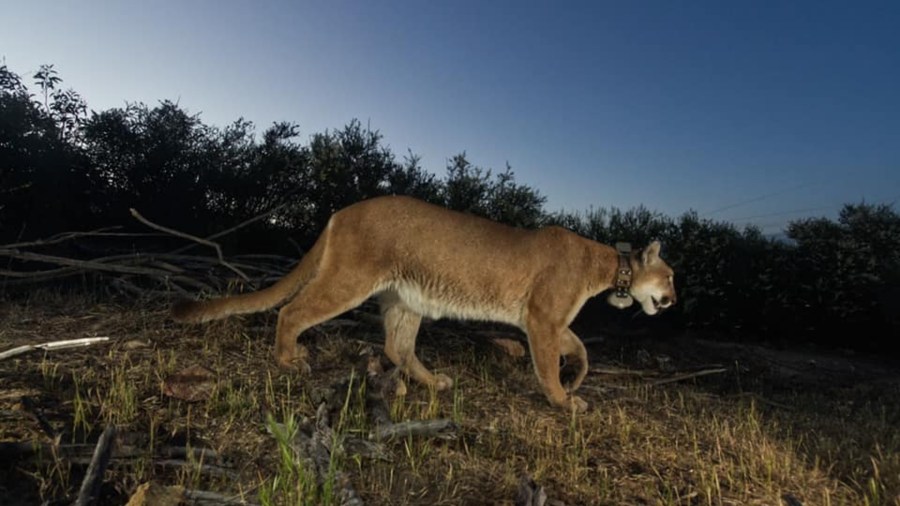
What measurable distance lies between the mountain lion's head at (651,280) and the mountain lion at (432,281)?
5.9 inches

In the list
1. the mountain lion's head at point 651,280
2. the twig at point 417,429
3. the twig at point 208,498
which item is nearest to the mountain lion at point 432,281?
the mountain lion's head at point 651,280

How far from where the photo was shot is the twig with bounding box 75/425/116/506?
2.53 m

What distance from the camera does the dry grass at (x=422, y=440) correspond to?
316 centimetres

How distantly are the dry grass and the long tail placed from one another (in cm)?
37

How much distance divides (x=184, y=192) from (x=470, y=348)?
308 inches

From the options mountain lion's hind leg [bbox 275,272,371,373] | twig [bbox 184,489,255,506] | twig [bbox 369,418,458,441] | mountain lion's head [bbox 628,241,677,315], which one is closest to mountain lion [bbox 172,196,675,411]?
mountain lion's hind leg [bbox 275,272,371,373]

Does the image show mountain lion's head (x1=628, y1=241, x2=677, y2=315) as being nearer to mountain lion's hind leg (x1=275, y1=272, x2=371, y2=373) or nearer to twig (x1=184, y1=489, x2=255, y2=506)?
mountain lion's hind leg (x1=275, y1=272, x2=371, y2=373)

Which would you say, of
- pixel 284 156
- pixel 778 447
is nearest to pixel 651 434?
pixel 778 447

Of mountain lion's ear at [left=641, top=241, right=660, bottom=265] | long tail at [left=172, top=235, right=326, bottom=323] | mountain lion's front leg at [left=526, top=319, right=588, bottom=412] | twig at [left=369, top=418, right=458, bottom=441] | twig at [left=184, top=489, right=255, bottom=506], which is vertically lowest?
twig at [left=184, top=489, right=255, bottom=506]

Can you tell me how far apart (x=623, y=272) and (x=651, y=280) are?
0.40m

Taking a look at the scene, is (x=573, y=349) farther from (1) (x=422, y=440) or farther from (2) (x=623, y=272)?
(1) (x=422, y=440)

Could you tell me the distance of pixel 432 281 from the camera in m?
5.53

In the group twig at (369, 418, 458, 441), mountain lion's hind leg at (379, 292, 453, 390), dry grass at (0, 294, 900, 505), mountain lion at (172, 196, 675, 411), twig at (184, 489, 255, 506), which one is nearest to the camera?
twig at (184, 489, 255, 506)

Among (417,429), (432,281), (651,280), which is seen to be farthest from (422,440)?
(651,280)
